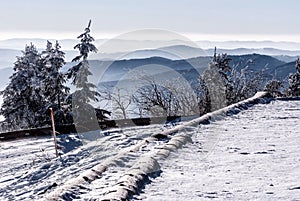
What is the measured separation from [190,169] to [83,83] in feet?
61.0

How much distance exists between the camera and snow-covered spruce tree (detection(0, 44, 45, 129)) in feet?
92.6

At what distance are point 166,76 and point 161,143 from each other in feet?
82.2

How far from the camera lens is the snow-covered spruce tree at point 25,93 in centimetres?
2822

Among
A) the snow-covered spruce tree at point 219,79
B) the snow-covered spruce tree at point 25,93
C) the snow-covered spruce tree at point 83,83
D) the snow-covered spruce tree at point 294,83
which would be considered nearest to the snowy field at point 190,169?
the snow-covered spruce tree at point 83,83

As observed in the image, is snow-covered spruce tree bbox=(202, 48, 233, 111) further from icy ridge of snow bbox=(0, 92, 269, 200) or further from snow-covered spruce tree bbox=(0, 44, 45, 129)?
icy ridge of snow bbox=(0, 92, 269, 200)

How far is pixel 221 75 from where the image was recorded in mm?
31938

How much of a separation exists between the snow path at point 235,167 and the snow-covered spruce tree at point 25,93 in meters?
22.1

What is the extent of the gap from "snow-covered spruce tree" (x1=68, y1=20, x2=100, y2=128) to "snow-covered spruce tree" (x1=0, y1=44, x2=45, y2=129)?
551 centimetres

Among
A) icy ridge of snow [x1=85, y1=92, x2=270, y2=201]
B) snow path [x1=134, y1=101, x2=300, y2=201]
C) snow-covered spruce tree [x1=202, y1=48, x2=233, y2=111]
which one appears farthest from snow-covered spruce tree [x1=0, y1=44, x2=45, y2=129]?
icy ridge of snow [x1=85, y1=92, x2=270, y2=201]

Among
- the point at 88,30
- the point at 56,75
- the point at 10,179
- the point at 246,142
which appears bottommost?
the point at 10,179

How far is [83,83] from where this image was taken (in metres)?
22.6

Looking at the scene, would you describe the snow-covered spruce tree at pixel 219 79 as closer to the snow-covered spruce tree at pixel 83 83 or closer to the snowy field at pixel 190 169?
the snow-covered spruce tree at pixel 83 83

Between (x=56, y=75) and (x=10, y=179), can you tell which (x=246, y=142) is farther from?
(x=56, y=75)

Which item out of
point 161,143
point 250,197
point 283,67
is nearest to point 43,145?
point 161,143
